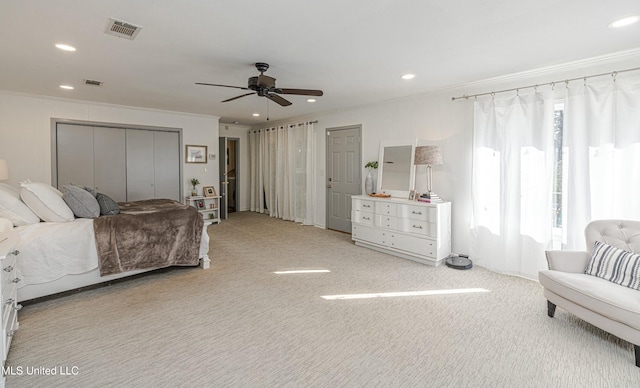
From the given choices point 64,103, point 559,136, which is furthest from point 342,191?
point 64,103

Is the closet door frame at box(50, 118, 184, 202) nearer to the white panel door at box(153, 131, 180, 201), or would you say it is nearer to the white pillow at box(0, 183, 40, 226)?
the white panel door at box(153, 131, 180, 201)

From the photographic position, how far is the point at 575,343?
91.4 inches

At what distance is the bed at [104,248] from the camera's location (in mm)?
2809

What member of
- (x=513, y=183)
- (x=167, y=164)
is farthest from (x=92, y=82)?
(x=513, y=183)

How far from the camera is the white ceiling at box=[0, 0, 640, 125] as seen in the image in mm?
2225

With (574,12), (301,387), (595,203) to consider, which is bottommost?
(301,387)

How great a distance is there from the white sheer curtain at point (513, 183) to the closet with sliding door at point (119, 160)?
583 cm

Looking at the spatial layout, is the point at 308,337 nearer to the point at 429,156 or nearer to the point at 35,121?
the point at 429,156

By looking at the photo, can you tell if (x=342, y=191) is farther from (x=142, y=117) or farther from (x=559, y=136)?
(x=142, y=117)

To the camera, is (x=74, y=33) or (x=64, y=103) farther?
(x=64, y=103)

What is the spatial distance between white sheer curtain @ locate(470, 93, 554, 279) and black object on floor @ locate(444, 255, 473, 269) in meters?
0.14

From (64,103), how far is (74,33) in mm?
3496

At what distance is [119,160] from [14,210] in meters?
3.22

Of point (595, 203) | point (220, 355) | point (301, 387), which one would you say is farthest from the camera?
point (595, 203)
